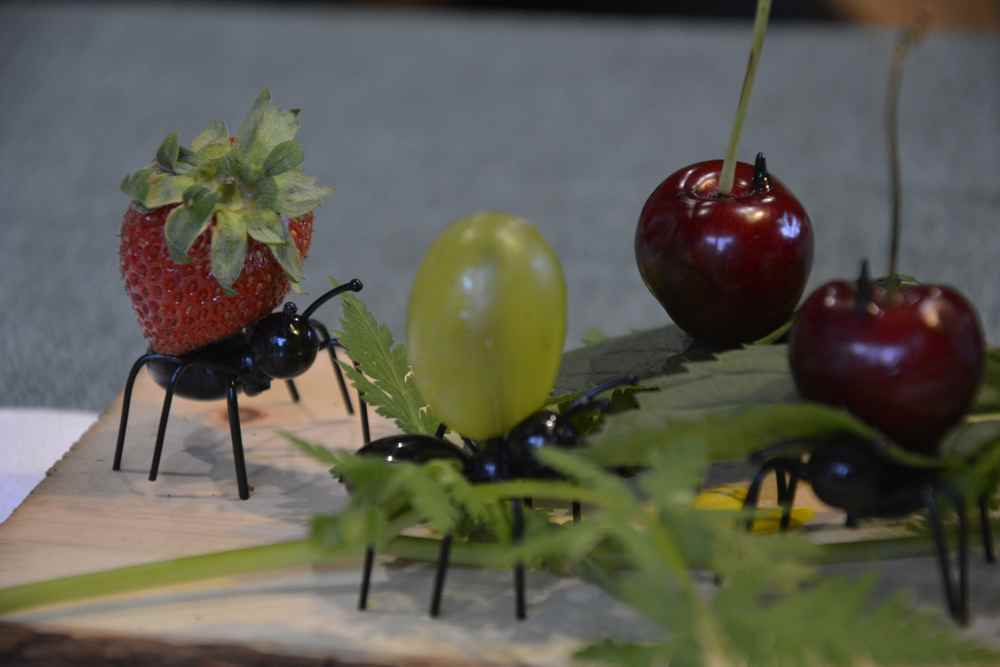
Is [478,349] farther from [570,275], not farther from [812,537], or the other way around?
[570,275]

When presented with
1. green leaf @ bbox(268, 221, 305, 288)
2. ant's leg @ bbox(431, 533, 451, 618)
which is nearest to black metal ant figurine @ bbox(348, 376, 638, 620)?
ant's leg @ bbox(431, 533, 451, 618)

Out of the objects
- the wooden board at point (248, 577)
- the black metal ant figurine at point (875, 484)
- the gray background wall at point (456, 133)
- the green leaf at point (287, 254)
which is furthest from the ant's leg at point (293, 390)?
the black metal ant figurine at point (875, 484)

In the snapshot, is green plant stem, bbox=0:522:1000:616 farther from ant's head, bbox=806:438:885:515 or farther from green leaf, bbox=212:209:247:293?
green leaf, bbox=212:209:247:293

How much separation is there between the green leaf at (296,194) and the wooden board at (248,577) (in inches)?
5.8

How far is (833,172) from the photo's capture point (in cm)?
155

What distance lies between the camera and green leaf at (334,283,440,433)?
642 mm

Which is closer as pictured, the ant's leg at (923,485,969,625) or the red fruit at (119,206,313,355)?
the ant's leg at (923,485,969,625)

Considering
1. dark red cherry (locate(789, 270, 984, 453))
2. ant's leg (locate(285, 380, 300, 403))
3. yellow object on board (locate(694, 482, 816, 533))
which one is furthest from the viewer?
ant's leg (locate(285, 380, 300, 403))

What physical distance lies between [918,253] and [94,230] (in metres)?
0.88

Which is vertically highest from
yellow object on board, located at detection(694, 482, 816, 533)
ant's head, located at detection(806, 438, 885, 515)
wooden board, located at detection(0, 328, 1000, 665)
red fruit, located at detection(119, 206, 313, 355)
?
red fruit, located at detection(119, 206, 313, 355)

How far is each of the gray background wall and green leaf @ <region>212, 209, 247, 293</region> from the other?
15.5 inches

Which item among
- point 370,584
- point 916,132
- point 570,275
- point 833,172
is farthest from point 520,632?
point 916,132

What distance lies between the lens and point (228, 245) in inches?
24.3

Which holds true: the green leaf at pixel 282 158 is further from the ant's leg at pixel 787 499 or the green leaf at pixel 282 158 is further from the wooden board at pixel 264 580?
the ant's leg at pixel 787 499
